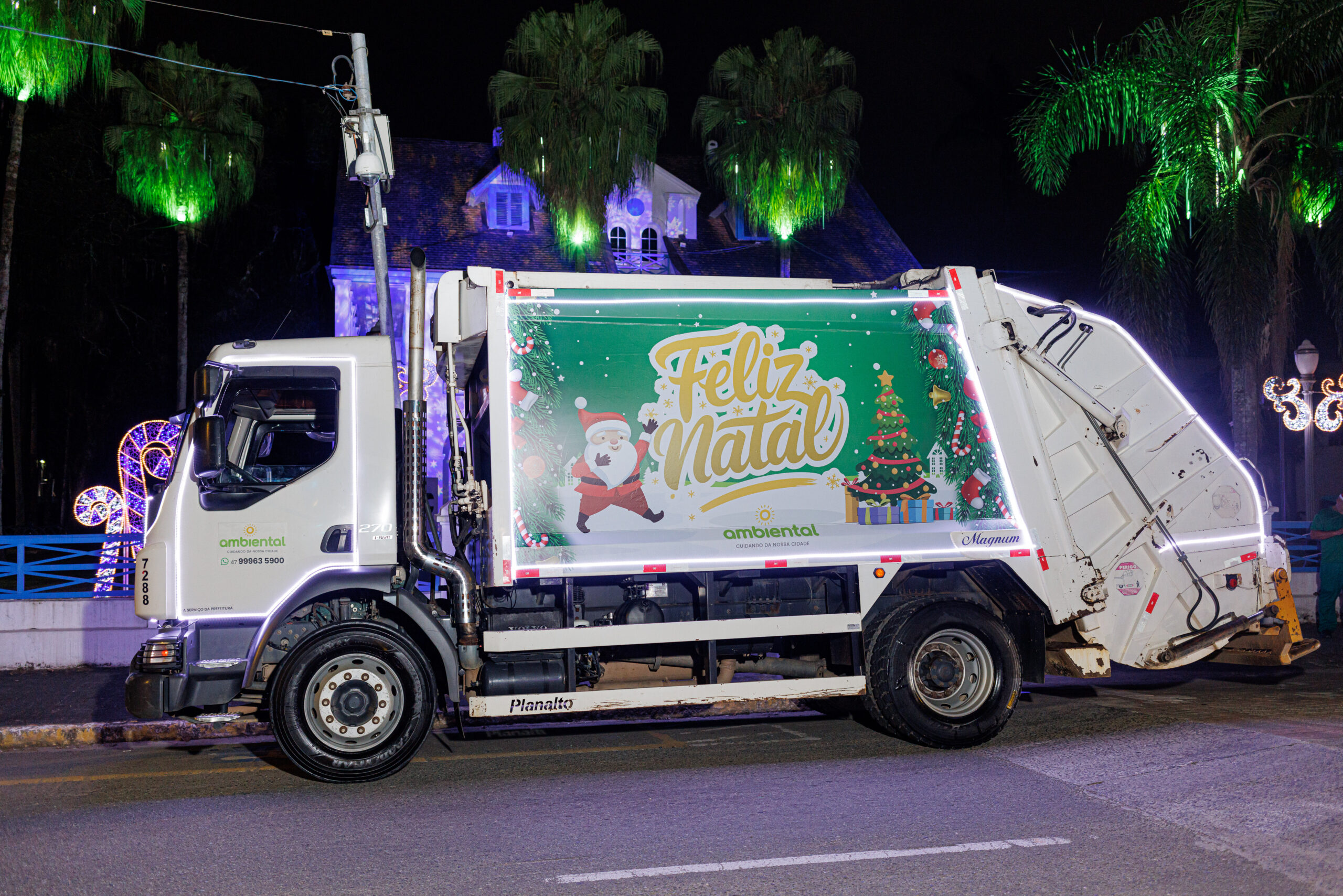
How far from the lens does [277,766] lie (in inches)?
294

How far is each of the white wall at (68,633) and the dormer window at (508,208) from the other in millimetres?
17908

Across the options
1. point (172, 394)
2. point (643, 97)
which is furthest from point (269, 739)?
point (172, 394)

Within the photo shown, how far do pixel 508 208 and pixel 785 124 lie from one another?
Answer: 7.84 meters

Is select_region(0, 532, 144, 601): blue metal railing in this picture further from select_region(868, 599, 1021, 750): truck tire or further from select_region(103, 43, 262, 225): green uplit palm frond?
select_region(103, 43, 262, 225): green uplit palm frond

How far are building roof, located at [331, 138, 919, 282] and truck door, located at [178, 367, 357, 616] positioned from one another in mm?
19000

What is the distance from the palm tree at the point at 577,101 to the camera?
23.7 meters

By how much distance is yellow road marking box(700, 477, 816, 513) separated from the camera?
7320 mm

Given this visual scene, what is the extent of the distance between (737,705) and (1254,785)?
14.9ft

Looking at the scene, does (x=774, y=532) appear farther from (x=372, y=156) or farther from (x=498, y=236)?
(x=498, y=236)

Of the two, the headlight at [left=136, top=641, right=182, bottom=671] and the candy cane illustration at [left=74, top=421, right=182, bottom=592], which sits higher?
the candy cane illustration at [left=74, top=421, right=182, bottom=592]

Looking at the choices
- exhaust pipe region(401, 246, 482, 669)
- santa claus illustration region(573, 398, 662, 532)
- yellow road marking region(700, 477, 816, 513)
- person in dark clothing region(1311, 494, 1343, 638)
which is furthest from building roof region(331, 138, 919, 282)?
exhaust pipe region(401, 246, 482, 669)

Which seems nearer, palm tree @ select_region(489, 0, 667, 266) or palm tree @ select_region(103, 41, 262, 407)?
palm tree @ select_region(489, 0, 667, 266)

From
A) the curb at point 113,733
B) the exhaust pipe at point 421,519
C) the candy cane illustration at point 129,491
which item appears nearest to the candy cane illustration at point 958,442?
the exhaust pipe at point 421,519

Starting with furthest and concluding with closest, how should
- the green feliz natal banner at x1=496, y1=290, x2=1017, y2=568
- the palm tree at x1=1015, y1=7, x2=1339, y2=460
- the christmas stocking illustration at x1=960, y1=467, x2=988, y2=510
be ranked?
the palm tree at x1=1015, y1=7, x2=1339, y2=460, the christmas stocking illustration at x1=960, y1=467, x2=988, y2=510, the green feliz natal banner at x1=496, y1=290, x2=1017, y2=568
